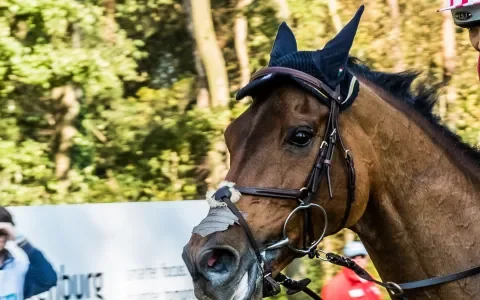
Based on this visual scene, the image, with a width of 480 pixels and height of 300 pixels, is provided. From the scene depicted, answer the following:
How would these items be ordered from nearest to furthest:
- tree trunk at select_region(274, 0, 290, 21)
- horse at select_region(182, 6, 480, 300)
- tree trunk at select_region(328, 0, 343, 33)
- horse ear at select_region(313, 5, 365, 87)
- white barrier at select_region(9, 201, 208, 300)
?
horse at select_region(182, 6, 480, 300) → horse ear at select_region(313, 5, 365, 87) → white barrier at select_region(9, 201, 208, 300) → tree trunk at select_region(274, 0, 290, 21) → tree trunk at select_region(328, 0, 343, 33)

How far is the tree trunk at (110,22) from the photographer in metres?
12.5

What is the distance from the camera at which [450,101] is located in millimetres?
12852

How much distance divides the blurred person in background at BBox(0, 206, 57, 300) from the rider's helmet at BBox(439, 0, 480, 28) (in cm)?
344

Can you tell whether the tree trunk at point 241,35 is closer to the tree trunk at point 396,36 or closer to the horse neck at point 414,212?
the tree trunk at point 396,36

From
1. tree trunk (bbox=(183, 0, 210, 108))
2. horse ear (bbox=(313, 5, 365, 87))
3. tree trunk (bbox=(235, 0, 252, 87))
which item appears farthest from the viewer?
tree trunk (bbox=(235, 0, 252, 87))

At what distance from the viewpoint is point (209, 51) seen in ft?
40.4

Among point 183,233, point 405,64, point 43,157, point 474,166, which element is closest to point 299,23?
point 405,64

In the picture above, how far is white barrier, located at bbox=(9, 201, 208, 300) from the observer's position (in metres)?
6.06

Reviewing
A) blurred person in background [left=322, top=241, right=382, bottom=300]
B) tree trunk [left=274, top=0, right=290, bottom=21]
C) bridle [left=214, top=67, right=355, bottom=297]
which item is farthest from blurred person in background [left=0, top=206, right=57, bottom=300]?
tree trunk [left=274, top=0, right=290, bottom=21]

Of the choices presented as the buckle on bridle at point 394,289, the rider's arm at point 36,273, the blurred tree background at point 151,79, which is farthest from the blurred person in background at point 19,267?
the blurred tree background at point 151,79

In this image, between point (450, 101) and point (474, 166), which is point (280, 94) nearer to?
point (474, 166)

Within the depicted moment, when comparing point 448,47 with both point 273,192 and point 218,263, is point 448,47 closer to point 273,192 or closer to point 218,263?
point 273,192

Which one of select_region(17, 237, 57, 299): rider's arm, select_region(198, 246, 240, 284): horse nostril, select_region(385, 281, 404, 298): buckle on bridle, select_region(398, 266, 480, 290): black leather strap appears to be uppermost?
select_region(198, 246, 240, 284): horse nostril

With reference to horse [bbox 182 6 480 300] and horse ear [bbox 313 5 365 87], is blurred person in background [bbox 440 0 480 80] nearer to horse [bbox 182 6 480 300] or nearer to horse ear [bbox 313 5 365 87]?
horse [bbox 182 6 480 300]
